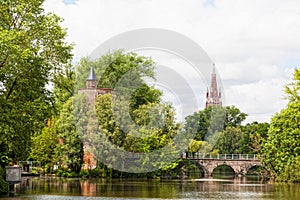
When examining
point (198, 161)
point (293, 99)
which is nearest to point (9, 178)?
point (293, 99)

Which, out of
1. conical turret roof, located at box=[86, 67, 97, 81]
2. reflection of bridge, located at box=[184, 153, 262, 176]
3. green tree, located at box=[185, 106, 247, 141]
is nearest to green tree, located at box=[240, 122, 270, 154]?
green tree, located at box=[185, 106, 247, 141]

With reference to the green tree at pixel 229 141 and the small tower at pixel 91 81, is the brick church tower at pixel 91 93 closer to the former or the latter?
the small tower at pixel 91 81

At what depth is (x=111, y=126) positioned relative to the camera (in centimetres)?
4722

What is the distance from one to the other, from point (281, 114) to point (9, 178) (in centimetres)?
2360

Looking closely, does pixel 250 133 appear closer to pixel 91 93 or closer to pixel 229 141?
pixel 229 141

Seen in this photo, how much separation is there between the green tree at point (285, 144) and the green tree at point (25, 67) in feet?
65.1

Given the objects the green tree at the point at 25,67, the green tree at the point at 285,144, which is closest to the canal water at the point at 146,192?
the green tree at the point at 25,67

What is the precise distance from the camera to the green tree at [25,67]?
2511cm

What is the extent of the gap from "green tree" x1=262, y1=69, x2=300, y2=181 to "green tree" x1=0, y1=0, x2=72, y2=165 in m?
19.8

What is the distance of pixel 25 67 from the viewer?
2612 centimetres

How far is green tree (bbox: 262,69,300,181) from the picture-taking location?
138 ft

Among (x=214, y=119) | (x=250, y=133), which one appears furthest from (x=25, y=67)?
(x=214, y=119)

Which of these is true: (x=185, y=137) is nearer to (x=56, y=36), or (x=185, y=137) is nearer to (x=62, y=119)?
(x=62, y=119)

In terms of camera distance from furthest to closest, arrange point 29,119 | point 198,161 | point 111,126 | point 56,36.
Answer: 1. point 198,161
2. point 111,126
3. point 56,36
4. point 29,119
